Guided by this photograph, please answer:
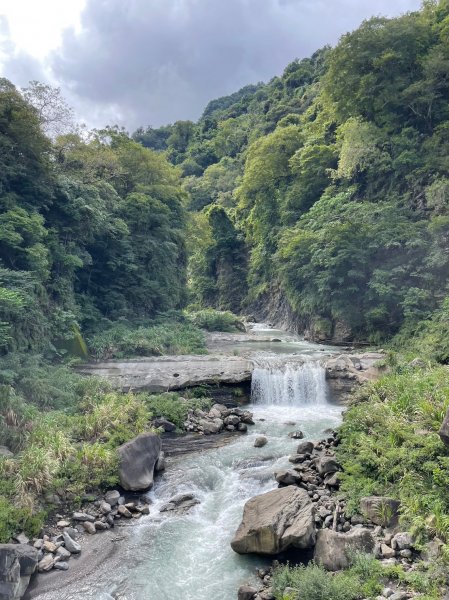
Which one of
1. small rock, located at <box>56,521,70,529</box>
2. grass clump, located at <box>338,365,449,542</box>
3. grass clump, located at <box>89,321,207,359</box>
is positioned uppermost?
grass clump, located at <box>89,321,207,359</box>

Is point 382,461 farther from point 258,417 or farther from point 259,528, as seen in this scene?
Answer: point 258,417

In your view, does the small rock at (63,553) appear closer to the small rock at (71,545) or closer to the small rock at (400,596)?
the small rock at (71,545)

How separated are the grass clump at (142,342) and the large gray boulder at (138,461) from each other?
9.86 metres

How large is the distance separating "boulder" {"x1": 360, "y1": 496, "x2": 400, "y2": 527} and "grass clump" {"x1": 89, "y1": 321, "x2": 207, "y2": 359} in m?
15.3

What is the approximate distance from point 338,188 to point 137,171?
15639mm

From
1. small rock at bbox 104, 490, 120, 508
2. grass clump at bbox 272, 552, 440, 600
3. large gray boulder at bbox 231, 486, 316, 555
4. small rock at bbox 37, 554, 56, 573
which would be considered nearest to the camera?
grass clump at bbox 272, 552, 440, 600

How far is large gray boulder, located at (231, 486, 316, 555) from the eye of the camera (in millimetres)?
8414

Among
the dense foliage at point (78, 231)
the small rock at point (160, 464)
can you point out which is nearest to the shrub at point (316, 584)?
the small rock at point (160, 464)

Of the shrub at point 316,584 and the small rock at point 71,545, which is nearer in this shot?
the shrub at point 316,584

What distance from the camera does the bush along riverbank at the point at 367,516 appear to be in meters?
7.09

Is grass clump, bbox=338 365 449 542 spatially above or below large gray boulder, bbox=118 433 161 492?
above

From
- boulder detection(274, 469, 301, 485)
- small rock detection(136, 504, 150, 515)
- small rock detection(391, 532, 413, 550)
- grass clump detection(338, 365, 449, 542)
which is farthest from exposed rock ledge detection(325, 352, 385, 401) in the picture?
small rock detection(136, 504, 150, 515)

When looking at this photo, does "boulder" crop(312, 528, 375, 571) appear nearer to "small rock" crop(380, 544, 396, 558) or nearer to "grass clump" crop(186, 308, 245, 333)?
"small rock" crop(380, 544, 396, 558)

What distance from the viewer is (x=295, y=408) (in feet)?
58.9
